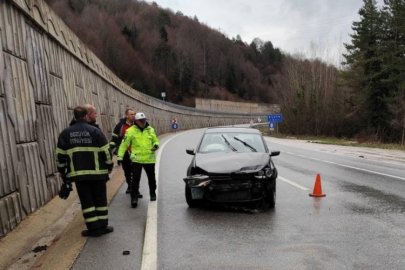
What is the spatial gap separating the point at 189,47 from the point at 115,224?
114 m

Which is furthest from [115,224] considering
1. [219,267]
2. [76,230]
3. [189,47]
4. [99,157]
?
[189,47]

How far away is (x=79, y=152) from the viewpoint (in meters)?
5.08

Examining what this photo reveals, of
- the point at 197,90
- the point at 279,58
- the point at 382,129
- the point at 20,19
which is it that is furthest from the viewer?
the point at 279,58

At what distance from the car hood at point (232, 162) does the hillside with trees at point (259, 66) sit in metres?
29.8

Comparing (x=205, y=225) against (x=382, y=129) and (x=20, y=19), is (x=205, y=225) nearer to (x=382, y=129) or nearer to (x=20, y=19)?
(x=20, y=19)

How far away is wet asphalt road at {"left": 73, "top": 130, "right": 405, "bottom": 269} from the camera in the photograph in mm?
4137

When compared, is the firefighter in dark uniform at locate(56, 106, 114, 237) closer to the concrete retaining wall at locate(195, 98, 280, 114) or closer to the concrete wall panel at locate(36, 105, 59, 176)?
the concrete wall panel at locate(36, 105, 59, 176)

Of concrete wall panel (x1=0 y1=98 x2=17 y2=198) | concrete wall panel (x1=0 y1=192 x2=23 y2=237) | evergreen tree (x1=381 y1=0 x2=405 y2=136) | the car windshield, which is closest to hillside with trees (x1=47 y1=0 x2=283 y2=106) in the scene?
evergreen tree (x1=381 y1=0 x2=405 y2=136)

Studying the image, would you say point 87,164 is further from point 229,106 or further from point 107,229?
point 229,106

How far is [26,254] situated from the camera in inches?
184

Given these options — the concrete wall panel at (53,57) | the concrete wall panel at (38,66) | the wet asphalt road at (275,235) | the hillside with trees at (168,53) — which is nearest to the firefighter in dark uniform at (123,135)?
the wet asphalt road at (275,235)

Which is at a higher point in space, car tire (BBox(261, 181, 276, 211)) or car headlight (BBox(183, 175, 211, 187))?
car headlight (BBox(183, 175, 211, 187))

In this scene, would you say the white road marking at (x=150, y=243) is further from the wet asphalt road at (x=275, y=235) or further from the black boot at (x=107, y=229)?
the black boot at (x=107, y=229)

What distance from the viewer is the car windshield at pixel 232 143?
7.37 meters
